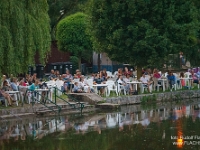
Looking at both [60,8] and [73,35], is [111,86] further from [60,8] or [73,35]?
[60,8]

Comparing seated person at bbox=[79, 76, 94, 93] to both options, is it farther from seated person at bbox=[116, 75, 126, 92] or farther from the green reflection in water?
the green reflection in water

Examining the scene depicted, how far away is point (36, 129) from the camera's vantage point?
2538cm

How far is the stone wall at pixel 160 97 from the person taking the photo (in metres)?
34.7

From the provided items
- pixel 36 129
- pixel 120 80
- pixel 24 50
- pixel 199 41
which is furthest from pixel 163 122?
pixel 199 41

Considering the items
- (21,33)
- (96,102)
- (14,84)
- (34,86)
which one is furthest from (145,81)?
(21,33)

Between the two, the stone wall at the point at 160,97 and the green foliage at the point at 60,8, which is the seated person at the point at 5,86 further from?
the green foliage at the point at 60,8

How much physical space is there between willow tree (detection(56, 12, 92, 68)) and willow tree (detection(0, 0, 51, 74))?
27.7 metres

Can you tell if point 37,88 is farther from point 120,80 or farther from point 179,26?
point 179,26

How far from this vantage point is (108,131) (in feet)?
80.3

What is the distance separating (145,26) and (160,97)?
162 inches

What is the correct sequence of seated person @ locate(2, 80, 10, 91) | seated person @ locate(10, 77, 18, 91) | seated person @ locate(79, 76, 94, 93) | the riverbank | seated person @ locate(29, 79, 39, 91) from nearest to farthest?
the riverbank, seated person @ locate(2, 80, 10, 91), seated person @ locate(10, 77, 18, 91), seated person @ locate(29, 79, 39, 91), seated person @ locate(79, 76, 94, 93)


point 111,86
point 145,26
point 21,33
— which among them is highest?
point 145,26

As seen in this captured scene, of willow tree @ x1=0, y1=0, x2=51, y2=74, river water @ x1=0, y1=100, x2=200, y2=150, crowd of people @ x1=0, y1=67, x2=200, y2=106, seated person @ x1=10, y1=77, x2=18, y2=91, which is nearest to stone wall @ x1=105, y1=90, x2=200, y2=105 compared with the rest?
crowd of people @ x1=0, y1=67, x2=200, y2=106

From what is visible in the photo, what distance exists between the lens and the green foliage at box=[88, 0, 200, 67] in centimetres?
3766
